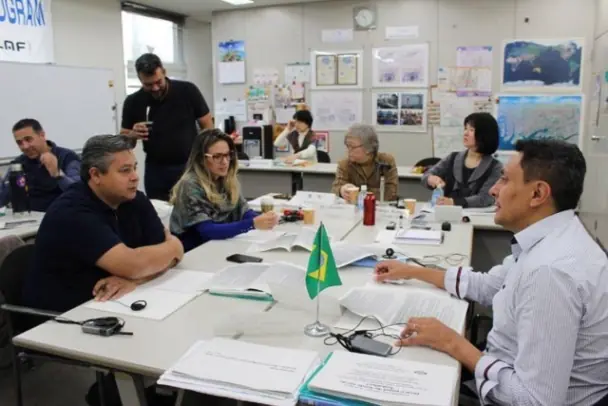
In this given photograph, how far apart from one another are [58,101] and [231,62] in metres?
2.54

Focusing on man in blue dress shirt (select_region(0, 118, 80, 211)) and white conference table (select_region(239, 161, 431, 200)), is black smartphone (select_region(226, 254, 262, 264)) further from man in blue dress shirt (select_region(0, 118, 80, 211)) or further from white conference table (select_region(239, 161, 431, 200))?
white conference table (select_region(239, 161, 431, 200))

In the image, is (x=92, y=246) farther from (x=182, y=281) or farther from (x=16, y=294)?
(x=16, y=294)

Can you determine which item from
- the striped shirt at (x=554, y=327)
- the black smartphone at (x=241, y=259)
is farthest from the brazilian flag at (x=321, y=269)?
the black smartphone at (x=241, y=259)

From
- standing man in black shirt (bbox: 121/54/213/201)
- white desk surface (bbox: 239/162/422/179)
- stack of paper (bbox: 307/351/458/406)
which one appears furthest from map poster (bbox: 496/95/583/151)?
A: stack of paper (bbox: 307/351/458/406)

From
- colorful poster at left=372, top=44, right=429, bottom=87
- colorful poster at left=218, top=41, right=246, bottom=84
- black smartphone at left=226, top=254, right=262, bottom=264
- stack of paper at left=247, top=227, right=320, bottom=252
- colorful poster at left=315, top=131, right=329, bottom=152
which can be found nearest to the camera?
black smartphone at left=226, top=254, right=262, bottom=264

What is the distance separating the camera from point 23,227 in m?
3.14

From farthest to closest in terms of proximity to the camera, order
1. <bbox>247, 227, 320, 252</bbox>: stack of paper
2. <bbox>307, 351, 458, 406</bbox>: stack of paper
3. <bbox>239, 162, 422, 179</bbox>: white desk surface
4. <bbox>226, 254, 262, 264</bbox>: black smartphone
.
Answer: <bbox>239, 162, 422, 179</bbox>: white desk surface
<bbox>247, 227, 320, 252</bbox>: stack of paper
<bbox>226, 254, 262, 264</bbox>: black smartphone
<bbox>307, 351, 458, 406</bbox>: stack of paper

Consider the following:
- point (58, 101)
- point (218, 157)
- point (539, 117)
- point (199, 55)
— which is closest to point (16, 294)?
point (218, 157)

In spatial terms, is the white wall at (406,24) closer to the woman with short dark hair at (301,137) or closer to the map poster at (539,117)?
the map poster at (539,117)

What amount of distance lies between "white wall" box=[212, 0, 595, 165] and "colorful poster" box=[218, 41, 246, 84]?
0.28 feet

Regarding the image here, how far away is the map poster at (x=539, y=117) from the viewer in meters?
6.02

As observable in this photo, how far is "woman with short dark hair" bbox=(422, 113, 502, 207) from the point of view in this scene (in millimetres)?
3580

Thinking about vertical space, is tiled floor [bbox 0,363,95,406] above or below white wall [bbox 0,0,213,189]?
below

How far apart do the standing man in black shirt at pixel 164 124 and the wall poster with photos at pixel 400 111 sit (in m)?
3.40
